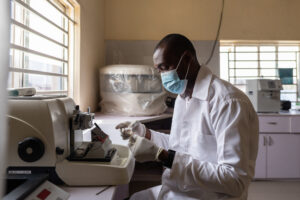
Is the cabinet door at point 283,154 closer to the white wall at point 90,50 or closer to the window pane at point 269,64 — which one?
the window pane at point 269,64

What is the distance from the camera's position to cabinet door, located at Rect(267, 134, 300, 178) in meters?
2.69

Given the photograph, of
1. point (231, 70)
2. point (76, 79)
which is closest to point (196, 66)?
point (76, 79)

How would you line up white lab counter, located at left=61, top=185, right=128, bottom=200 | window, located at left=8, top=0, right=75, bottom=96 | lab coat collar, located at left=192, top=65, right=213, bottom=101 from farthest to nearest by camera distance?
window, located at left=8, top=0, right=75, bottom=96
lab coat collar, located at left=192, top=65, right=213, bottom=101
white lab counter, located at left=61, top=185, right=128, bottom=200

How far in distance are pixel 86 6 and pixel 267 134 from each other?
245 centimetres

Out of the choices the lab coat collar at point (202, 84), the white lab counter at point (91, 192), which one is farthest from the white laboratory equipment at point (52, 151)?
the lab coat collar at point (202, 84)

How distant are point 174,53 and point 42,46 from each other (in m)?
0.96

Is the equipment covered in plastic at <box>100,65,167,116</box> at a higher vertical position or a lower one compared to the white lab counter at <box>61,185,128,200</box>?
higher

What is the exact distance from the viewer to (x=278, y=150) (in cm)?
270

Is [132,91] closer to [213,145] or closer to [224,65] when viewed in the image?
[213,145]

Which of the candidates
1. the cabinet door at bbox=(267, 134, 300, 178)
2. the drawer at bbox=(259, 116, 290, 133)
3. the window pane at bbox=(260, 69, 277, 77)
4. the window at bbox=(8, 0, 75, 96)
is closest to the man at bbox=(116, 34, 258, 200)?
the window at bbox=(8, 0, 75, 96)

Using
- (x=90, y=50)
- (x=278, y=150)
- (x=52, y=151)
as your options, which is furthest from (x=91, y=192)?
(x=278, y=150)

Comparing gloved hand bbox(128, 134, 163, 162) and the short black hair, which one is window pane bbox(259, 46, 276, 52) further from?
gloved hand bbox(128, 134, 163, 162)

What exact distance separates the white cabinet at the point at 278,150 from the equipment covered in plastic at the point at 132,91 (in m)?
1.35

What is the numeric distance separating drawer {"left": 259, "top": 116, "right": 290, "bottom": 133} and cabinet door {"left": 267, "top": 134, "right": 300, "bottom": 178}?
0.24ft
